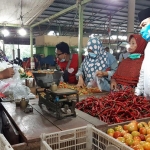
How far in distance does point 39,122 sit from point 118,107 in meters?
0.98

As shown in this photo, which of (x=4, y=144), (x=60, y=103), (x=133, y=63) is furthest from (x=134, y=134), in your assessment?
(x=133, y=63)

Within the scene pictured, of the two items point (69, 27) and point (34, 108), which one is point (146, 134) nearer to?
point (34, 108)

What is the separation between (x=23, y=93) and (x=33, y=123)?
→ 49.3 inches

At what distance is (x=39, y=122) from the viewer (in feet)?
6.02

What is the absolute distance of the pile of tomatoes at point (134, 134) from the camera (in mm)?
1543

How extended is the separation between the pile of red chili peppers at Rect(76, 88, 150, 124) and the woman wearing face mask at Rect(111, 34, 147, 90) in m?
0.62

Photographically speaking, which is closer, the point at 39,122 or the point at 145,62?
the point at 39,122

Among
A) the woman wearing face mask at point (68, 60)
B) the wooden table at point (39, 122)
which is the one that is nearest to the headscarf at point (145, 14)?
the wooden table at point (39, 122)

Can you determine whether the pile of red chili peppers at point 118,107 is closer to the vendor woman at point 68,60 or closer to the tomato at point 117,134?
the tomato at point 117,134

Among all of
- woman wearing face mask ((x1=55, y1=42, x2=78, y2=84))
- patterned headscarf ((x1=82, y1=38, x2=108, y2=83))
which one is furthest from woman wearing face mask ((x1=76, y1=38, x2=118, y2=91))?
woman wearing face mask ((x1=55, y1=42, x2=78, y2=84))

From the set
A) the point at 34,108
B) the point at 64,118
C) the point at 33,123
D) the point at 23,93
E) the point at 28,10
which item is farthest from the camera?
the point at 28,10

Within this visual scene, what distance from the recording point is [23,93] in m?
2.98

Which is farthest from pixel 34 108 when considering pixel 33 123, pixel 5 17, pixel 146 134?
pixel 5 17

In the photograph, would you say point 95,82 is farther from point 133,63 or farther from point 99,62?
point 133,63
